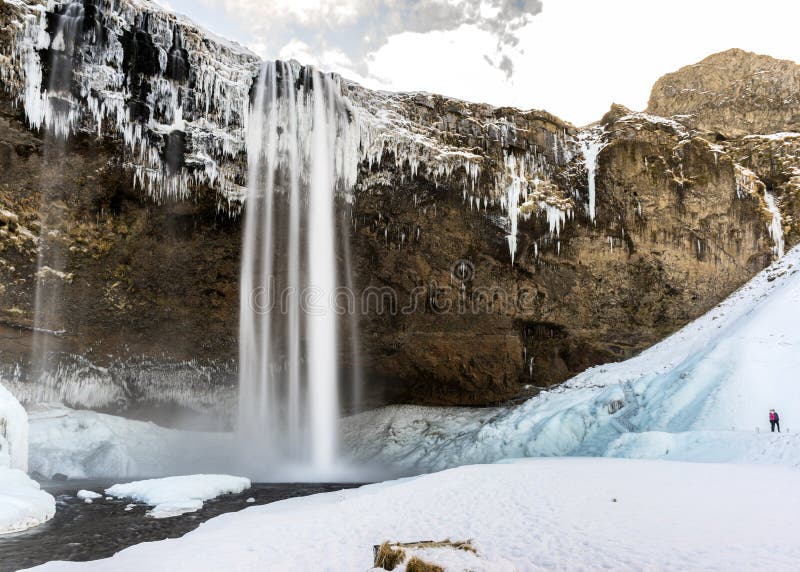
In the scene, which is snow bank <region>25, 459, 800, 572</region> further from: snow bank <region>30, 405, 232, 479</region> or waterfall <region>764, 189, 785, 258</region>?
waterfall <region>764, 189, 785, 258</region>

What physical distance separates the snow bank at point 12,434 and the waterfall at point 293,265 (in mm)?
12137

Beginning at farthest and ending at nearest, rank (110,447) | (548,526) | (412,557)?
1. (110,447)
2. (548,526)
3. (412,557)

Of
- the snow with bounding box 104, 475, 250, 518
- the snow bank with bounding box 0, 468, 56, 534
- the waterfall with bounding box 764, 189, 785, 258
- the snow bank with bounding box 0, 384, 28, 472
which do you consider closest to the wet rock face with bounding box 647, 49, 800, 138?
the waterfall with bounding box 764, 189, 785, 258

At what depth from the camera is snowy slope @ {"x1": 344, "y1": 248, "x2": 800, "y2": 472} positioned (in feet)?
48.5

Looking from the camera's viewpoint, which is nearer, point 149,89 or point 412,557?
point 412,557

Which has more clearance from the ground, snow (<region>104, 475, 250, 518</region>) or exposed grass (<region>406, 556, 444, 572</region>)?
exposed grass (<region>406, 556, 444, 572</region>)

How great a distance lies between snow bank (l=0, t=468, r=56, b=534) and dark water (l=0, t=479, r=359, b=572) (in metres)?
0.24

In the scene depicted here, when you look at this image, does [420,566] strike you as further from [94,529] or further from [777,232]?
[777,232]

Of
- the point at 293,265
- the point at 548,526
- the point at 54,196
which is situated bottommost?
the point at 548,526

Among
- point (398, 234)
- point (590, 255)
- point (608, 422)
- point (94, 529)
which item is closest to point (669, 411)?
point (608, 422)

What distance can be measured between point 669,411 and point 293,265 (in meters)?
17.5

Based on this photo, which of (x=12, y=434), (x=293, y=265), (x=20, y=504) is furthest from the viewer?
(x=293, y=265)

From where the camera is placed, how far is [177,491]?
14797 millimetres

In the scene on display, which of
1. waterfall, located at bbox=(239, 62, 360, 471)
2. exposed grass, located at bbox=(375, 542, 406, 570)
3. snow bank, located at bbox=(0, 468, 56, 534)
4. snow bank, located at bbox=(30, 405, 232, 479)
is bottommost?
snow bank, located at bbox=(30, 405, 232, 479)
